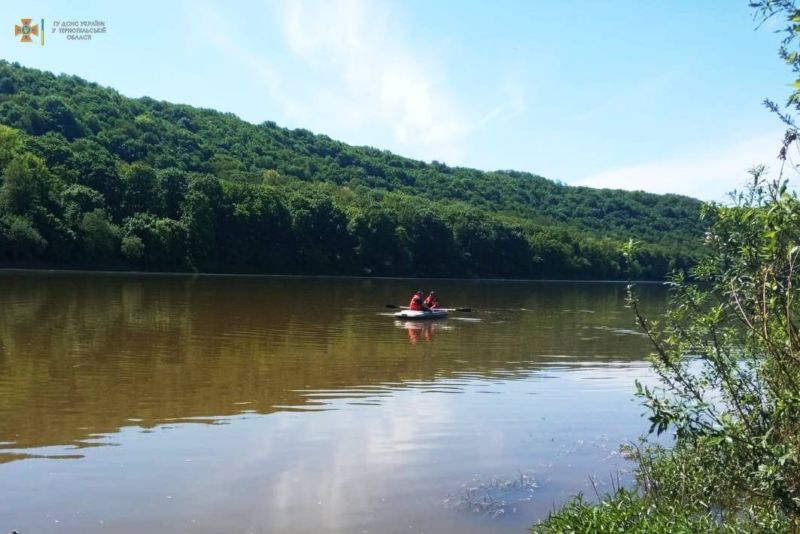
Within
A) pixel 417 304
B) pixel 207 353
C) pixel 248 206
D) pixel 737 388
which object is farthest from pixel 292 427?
pixel 248 206

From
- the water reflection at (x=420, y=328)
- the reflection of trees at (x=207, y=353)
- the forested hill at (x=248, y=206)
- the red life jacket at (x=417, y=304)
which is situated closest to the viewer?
the reflection of trees at (x=207, y=353)

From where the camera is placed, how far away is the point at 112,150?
92.4 meters

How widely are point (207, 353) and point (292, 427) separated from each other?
8115mm

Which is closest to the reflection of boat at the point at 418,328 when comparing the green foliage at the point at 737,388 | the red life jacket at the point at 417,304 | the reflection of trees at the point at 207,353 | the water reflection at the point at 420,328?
the water reflection at the point at 420,328

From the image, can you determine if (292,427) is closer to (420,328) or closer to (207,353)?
(207,353)

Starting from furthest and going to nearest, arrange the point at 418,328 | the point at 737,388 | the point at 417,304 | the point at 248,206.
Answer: the point at 248,206 < the point at 417,304 < the point at 418,328 < the point at 737,388

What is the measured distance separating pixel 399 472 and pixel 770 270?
6.11 m

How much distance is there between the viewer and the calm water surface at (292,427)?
8148 mm

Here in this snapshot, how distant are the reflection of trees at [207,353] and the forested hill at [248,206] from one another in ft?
110

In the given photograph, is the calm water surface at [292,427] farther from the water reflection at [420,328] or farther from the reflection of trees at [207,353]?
the water reflection at [420,328]

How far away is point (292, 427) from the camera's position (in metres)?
11.8

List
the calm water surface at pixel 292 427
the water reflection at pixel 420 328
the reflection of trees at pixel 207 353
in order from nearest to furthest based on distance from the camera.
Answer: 1. the calm water surface at pixel 292 427
2. the reflection of trees at pixel 207 353
3. the water reflection at pixel 420 328

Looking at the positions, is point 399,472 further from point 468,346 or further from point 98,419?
point 468,346

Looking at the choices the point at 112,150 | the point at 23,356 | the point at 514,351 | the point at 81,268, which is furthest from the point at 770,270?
the point at 112,150
